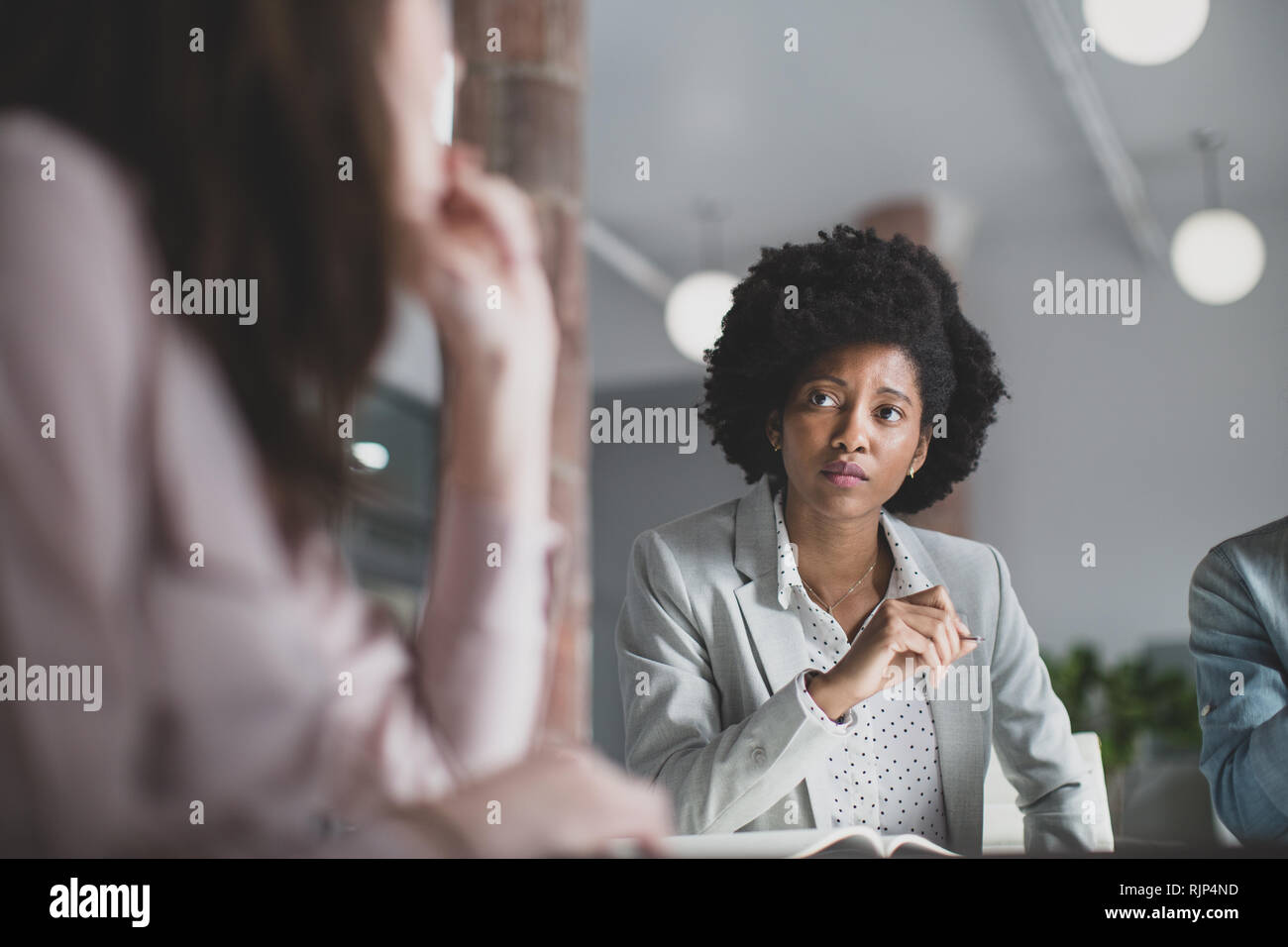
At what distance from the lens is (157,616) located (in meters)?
1.15

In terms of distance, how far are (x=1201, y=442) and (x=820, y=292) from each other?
1.90 feet

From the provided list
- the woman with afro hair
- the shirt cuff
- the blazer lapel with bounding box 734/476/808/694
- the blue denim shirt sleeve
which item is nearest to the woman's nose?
the woman with afro hair

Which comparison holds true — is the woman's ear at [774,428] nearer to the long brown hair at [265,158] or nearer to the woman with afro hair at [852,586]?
the woman with afro hair at [852,586]

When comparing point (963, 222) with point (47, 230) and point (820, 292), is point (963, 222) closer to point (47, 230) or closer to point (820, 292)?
point (820, 292)

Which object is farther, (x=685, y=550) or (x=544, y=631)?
(x=685, y=550)

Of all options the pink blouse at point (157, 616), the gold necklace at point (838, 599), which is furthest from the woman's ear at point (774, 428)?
the pink blouse at point (157, 616)

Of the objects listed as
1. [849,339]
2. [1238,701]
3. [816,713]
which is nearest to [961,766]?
[816,713]

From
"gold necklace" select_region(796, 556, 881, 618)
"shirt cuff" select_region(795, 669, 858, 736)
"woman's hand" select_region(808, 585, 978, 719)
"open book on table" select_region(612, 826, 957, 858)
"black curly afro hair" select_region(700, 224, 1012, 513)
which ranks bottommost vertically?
"open book on table" select_region(612, 826, 957, 858)

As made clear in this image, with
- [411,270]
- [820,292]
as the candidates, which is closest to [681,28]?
[820,292]

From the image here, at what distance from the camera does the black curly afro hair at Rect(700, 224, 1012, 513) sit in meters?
1.51

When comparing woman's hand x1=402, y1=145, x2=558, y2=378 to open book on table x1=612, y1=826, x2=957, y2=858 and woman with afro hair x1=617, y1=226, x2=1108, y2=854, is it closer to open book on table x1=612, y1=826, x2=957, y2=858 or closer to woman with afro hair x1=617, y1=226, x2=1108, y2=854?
woman with afro hair x1=617, y1=226, x2=1108, y2=854

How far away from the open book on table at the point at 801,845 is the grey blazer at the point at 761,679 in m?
0.08

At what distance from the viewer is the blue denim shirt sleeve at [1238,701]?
151 centimetres

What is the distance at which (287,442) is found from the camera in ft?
4.00
